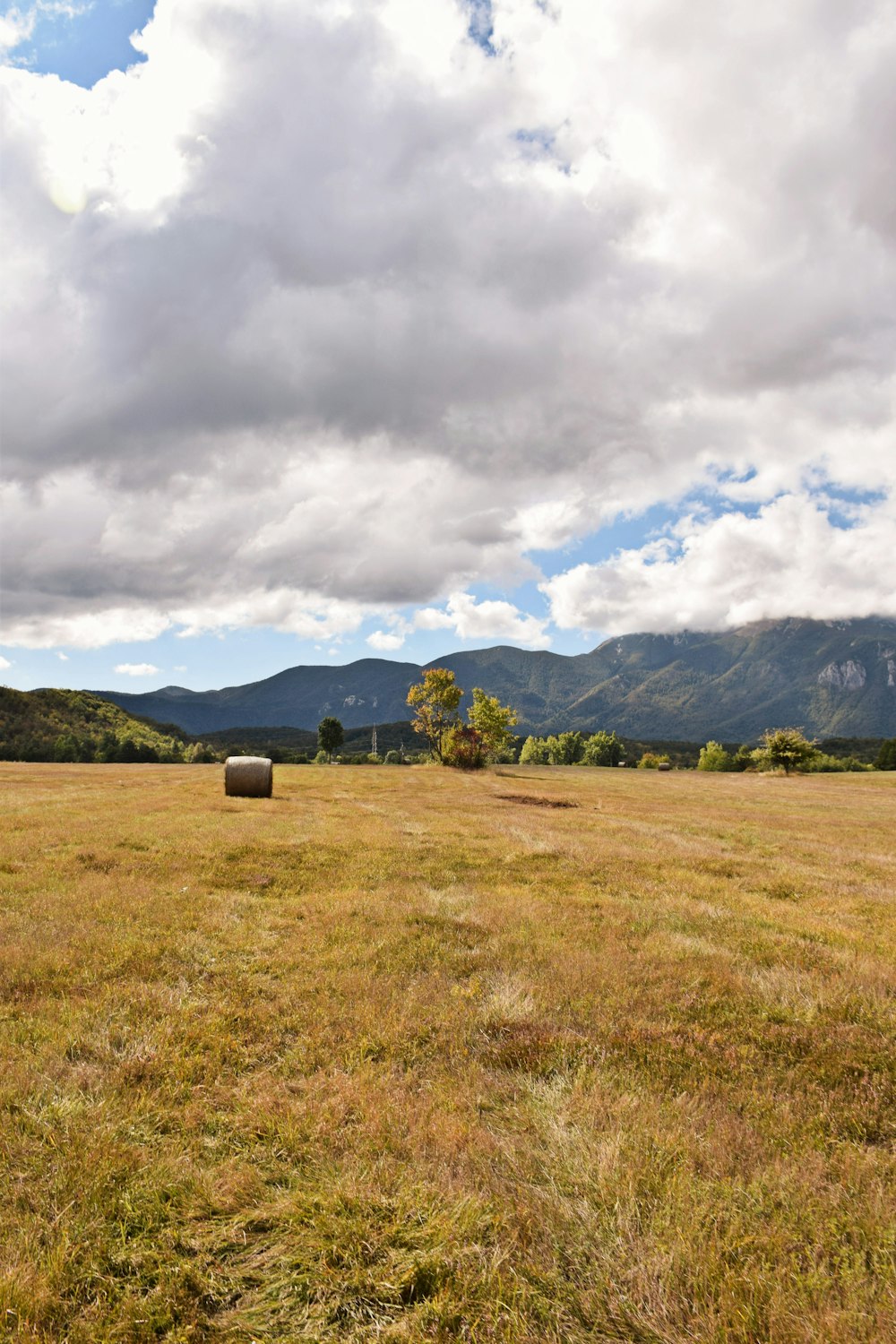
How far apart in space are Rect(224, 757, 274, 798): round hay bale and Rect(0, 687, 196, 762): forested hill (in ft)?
272

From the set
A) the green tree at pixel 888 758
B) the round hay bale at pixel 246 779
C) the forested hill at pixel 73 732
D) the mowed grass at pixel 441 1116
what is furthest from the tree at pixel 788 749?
the forested hill at pixel 73 732

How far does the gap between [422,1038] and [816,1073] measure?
400cm

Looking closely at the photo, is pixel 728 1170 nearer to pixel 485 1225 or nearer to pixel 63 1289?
pixel 485 1225

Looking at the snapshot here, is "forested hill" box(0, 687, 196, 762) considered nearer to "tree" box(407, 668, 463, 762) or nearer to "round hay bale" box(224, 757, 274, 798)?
"tree" box(407, 668, 463, 762)

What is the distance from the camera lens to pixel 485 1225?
4.02 m

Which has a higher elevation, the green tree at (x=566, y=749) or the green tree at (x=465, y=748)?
the green tree at (x=465, y=748)

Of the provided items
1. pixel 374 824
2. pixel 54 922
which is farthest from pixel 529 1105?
pixel 374 824

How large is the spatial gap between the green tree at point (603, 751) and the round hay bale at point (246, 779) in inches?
4783

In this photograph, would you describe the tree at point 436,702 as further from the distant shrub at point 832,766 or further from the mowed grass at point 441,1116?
the mowed grass at point 441,1116

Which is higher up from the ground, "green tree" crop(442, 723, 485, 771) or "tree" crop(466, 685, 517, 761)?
"tree" crop(466, 685, 517, 761)

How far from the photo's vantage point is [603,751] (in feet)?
488

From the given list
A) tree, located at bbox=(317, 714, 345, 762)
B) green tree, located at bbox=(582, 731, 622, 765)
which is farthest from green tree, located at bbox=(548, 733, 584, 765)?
tree, located at bbox=(317, 714, 345, 762)

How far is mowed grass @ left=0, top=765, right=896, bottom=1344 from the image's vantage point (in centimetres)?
353

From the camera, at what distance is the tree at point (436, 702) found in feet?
266
